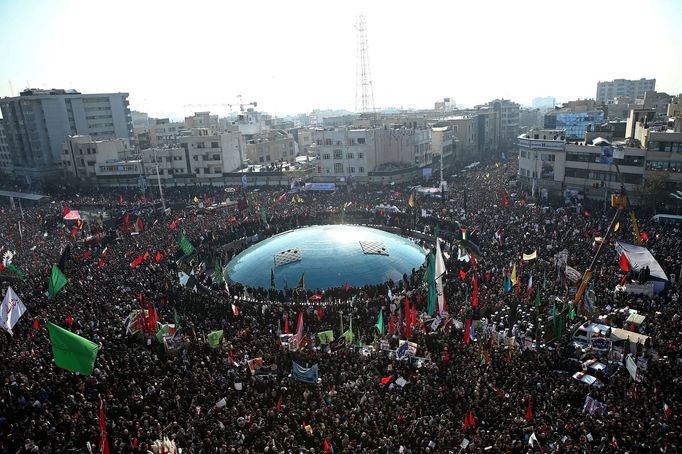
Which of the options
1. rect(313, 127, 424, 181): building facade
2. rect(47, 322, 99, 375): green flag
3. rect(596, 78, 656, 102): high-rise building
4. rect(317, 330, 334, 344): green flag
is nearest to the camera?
rect(47, 322, 99, 375): green flag

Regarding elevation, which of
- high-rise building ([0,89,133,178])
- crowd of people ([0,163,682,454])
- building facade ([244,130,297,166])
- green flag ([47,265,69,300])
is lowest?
crowd of people ([0,163,682,454])

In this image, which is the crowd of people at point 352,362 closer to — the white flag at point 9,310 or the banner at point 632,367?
the banner at point 632,367

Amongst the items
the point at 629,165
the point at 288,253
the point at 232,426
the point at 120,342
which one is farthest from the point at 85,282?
the point at 629,165

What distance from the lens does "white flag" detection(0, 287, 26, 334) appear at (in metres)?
→ 24.2

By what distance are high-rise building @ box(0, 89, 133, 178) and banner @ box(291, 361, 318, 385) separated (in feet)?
271

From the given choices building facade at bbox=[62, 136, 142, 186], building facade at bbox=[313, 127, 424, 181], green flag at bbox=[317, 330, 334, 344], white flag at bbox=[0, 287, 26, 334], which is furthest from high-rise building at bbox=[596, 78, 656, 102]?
white flag at bbox=[0, 287, 26, 334]

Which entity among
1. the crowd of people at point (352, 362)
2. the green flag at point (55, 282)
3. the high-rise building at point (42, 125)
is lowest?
the crowd of people at point (352, 362)

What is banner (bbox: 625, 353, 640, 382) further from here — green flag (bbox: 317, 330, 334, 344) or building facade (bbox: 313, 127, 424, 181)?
building facade (bbox: 313, 127, 424, 181)

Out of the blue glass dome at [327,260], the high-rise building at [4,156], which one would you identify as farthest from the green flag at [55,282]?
the high-rise building at [4,156]

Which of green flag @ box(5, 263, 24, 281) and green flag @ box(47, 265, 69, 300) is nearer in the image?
green flag @ box(47, 265, 69, 300)

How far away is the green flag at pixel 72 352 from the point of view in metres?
18.8

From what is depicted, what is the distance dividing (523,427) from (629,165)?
4425 cm

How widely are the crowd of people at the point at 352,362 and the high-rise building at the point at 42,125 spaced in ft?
191

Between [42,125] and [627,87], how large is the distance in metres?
162
